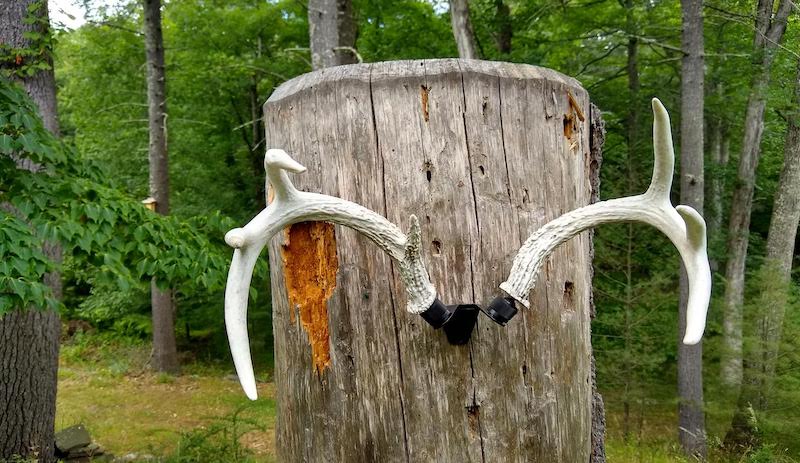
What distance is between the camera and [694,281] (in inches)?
58.1

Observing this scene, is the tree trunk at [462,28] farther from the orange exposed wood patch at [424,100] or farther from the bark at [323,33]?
the orange exposed wood patch at [424,100]

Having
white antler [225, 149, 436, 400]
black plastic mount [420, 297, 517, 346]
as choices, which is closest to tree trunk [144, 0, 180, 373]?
white antler [225, 149, 436, 400]

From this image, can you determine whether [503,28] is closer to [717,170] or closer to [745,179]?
[717,170]

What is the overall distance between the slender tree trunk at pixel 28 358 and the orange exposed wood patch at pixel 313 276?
12.9ft

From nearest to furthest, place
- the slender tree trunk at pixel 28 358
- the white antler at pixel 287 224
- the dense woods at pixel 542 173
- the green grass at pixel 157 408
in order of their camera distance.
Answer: the white antler at pixel 287 224 → the dense woods at pixel 542 173 → the slender tree trunk at pixel 28 358 → the green grass at pixel 157 408

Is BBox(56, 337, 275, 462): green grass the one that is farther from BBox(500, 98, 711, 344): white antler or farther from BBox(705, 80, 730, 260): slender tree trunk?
BBox(705, 80, 730, 260): slender tree trunk

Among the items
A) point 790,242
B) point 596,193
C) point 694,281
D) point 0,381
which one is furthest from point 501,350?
point 790,242

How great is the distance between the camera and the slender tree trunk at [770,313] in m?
7.44

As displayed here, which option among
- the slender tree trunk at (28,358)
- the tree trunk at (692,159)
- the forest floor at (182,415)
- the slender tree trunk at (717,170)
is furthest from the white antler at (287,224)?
the slender tree trunk at (717,170)

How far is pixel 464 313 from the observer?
151 centimetres

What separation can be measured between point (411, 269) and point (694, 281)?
716 mm

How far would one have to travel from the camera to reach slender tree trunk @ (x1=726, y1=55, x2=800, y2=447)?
744cm

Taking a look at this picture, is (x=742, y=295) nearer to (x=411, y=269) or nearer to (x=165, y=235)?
(x=165, y=235)

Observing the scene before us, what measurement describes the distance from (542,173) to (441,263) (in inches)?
15.1
